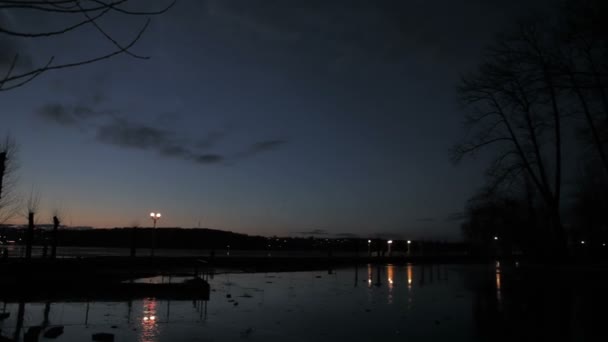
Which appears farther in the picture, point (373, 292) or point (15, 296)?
point (373, 292)

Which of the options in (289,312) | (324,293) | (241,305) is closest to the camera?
(289,312)

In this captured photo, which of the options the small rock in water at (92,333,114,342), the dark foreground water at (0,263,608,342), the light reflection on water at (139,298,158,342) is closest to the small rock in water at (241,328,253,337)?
the dark foreground water at (0,263,608,342)

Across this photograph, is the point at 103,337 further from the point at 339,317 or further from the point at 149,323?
the point at 339,317

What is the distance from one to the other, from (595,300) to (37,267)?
93.5ft

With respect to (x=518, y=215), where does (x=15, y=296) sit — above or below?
below

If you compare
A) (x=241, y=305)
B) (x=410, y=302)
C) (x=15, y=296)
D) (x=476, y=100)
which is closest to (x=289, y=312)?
(x=241, y=305)

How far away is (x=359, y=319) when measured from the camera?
53.4 feet

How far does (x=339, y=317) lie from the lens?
1677cm

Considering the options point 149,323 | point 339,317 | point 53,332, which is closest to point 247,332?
point 149,323

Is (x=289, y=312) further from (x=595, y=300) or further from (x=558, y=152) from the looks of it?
(x=558, y=152)

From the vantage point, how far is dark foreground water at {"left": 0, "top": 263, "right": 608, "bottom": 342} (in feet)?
42.8

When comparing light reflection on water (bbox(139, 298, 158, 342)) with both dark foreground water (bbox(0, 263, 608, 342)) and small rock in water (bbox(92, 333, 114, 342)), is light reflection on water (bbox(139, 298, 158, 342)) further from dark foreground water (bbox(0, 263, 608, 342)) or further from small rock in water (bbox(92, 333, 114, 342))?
small rock in water (bbox(92, 333, 114, 342))

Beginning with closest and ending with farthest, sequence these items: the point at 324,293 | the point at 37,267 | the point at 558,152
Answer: the point at 324,293 < the point at 37,267 < the point at 558,152

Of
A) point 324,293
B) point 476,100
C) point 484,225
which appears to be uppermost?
point 476,100
